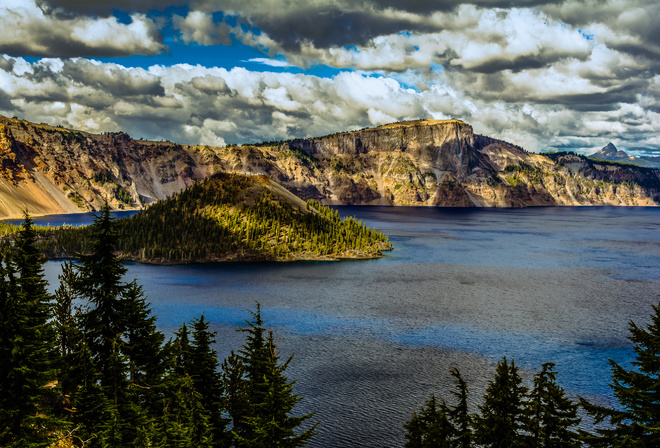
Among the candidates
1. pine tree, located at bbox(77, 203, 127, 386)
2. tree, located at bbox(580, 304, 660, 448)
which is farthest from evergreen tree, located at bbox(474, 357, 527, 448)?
pine tree, located at bbox(77, 203, 127, 386)

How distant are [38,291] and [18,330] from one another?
744 inches

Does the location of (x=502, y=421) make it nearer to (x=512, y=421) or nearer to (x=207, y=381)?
(x=512, y=421)

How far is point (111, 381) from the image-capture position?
38.2 meters

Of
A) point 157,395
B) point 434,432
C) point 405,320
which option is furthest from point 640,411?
point 405,320

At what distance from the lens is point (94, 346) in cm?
3909

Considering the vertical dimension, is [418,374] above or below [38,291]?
below

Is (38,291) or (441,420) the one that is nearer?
(441,420)

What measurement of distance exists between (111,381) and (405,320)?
84776 mm

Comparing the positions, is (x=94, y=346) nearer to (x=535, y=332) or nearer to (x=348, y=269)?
(x=535, y=332)

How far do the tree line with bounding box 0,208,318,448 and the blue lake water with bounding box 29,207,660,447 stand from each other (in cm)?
2362

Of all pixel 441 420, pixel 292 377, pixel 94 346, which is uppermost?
pixel 94 346

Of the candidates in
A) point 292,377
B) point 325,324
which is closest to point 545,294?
point 325,324

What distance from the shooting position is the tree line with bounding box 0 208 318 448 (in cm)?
3159

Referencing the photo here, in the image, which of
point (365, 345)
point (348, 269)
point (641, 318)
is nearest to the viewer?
point (365, 345)
